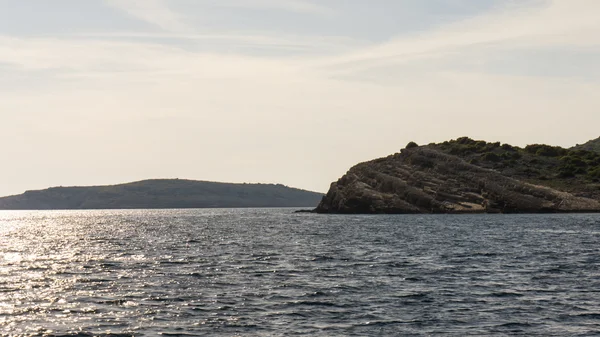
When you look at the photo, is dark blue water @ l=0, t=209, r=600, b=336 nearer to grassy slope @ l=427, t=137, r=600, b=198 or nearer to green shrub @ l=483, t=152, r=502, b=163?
grassy slope @ l=427, t=137, r=600, b=198

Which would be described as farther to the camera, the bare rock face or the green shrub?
the green shrub

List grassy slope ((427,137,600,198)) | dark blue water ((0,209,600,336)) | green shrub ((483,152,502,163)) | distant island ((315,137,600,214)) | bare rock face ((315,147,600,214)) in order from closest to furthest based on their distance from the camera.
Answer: dark blue water ((0,209,600,336)), bare rock face ((315,147,600,214)), distant island ((315,137,600,214)), grassy slope ((427,137,600,198)), green shrub ((483,152,502,163))

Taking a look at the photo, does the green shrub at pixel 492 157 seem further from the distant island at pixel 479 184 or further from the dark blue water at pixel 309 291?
the dark blue water at pixel 309 291

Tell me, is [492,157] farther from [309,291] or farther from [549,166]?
[309,291]

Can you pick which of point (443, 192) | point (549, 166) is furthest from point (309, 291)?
point (549, 166)

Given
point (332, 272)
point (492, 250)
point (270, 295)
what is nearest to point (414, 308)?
point (270, 295)

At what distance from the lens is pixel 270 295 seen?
3869 cm

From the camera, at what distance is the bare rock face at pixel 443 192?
536 feet

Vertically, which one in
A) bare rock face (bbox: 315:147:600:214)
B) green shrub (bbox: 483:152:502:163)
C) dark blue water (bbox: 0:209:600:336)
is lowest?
dark blue water (bbox: 0:209:600:336)

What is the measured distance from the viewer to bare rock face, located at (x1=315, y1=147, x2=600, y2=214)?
16338 cm

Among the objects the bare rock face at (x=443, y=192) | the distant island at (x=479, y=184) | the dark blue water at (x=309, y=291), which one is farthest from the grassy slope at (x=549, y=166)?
the dark blue water at (x=309, y=291)

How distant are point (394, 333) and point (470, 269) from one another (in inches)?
915

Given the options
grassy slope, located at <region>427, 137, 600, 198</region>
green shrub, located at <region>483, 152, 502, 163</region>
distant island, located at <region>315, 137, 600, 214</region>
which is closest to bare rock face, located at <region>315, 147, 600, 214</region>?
distant island, located at <region>315, 137, 600, 214</region>

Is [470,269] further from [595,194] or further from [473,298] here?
[595,194]
